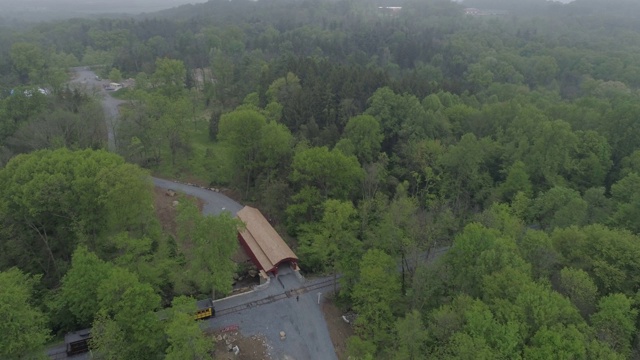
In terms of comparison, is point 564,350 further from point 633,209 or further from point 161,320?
point 161,320

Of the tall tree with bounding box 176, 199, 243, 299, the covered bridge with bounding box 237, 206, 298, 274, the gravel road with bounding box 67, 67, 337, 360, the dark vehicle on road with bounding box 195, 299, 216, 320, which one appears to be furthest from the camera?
the covered bridge with bounding box 237, 206, 298, 274

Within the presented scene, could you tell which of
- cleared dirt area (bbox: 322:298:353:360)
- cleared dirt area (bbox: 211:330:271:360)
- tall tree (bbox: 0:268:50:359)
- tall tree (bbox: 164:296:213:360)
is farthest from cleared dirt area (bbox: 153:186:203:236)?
tall tree (bbox: 164:296:213:360)

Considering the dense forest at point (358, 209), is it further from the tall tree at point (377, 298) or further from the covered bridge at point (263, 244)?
the covered bridge at point (263, 244)

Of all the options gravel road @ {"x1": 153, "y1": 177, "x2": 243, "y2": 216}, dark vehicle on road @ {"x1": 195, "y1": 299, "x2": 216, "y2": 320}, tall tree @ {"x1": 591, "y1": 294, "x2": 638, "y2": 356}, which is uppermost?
tall tree @ {"x1": 591, "y1": 294, "x2": 638, "y2": 356}

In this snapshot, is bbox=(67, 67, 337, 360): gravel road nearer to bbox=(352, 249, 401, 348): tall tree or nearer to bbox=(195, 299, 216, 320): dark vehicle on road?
bbox=(195, 299, 216, 320): dark vehicle on road

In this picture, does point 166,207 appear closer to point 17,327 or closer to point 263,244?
point 263,244
